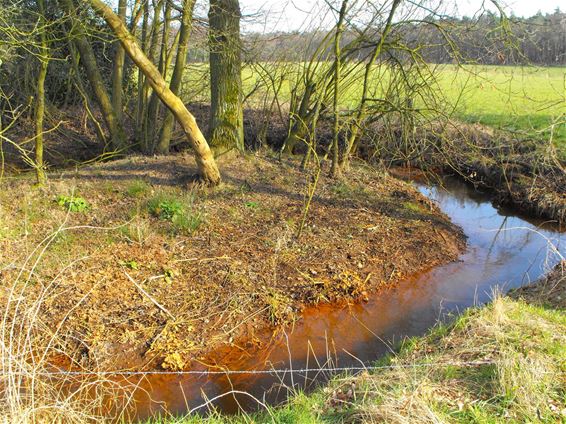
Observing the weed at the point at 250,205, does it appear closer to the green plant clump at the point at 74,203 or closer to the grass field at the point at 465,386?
the green plant clump at the point at 74,203

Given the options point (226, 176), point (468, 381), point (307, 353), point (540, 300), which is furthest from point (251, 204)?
point (468, 381)

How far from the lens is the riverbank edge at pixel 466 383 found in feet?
12.5

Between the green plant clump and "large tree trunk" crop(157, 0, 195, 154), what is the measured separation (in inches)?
131

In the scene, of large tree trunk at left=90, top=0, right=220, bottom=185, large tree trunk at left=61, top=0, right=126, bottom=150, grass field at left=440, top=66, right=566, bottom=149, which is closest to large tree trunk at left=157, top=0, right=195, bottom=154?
large tree trunk at left=61, top=0, right=126, bottom=150

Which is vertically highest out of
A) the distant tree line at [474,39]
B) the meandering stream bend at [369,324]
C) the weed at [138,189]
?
the distant tree line at [474,39]

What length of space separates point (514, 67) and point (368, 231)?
4.15 meters

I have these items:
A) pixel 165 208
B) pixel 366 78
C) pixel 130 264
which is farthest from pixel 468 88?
pixel 130 264

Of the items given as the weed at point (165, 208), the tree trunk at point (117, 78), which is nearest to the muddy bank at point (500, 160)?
the weed at point (165, 208)

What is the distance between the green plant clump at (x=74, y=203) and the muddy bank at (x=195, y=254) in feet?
0.34

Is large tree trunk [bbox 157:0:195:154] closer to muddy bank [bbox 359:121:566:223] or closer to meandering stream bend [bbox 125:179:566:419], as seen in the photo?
muddy bank [bbox 359:121:566:223]

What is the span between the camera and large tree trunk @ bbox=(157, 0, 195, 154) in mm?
8766

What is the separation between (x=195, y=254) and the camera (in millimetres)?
7367

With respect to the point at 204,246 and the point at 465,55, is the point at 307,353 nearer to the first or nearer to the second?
the point at 204,246

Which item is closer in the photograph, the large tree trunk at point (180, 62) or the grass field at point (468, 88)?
the large tree trunk at point (180, 62)
